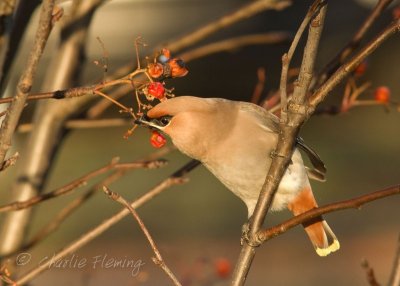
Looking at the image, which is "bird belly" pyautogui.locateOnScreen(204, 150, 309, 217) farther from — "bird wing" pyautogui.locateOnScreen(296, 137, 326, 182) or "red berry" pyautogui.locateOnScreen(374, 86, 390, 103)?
"red berry" pyautogui.locateOnScreen(374, 86, 390, 103)

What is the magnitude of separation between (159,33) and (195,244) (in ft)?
14.6

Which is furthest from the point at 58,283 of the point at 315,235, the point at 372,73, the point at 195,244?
the point at 372,73

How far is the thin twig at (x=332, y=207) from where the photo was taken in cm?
160

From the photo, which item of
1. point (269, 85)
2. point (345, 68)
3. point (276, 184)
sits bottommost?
point (269, 85)

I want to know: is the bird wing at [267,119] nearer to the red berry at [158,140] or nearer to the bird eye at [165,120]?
the bird eye at [165,120]

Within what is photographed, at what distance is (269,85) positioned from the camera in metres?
11.5

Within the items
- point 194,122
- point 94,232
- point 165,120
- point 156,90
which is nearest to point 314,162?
point 194,122

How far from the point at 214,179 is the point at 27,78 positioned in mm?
8875

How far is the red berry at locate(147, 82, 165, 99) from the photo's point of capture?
1.98 meters

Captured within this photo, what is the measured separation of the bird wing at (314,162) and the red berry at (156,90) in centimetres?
86

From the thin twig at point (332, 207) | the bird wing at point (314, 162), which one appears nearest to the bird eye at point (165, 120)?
the bird wing at point (314, 162)

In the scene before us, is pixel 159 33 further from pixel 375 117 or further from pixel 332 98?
pixel 375 117

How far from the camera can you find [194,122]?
274cm

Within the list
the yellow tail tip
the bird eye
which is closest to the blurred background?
A: the yellow tail tip
